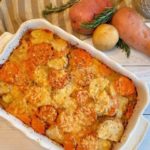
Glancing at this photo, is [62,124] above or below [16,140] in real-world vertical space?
above

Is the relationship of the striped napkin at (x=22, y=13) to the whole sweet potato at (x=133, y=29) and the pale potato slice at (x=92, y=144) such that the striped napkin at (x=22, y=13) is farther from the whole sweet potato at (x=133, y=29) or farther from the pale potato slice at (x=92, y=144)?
the pale potato slice at (x=92, y=144)

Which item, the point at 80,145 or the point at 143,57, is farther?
the point at 143,57

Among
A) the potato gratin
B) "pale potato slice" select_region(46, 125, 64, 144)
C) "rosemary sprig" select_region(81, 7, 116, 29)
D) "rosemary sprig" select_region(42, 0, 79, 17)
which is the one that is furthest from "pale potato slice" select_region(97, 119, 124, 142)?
"rosemary sprig" select_region(42, 0, 79, 17)

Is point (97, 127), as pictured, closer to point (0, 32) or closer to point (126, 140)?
point (126, 140)

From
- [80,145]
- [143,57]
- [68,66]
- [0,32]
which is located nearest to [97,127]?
[80,145]

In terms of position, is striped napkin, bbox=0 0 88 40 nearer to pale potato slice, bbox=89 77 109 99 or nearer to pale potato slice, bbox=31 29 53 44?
pale potato slice, bbox=31 29 53 44

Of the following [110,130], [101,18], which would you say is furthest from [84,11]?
[110,130]

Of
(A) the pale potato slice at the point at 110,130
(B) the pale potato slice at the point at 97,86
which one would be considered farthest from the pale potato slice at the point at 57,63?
(A) the pale potato slice at the point at 110,130

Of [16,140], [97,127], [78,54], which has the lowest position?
[16,140]
